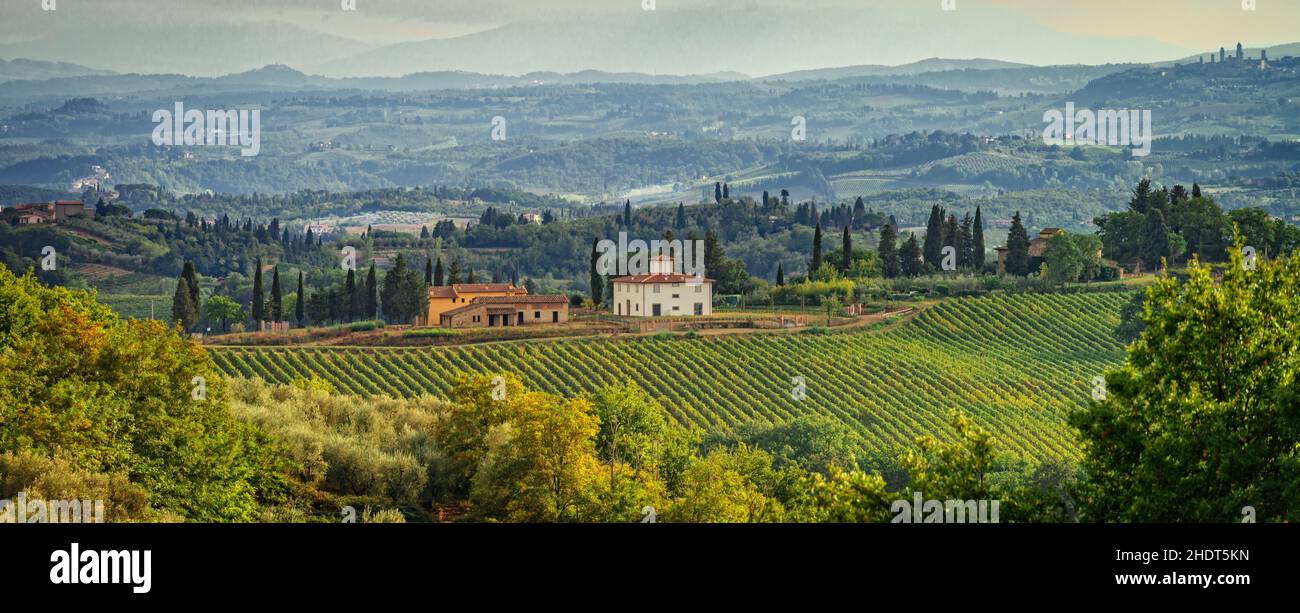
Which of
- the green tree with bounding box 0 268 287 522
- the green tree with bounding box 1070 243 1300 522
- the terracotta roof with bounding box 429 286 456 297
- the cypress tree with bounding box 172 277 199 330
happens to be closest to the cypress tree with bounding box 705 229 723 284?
the terracotta roof with bounding box 429 286 456 297

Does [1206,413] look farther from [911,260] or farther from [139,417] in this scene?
[911,260]

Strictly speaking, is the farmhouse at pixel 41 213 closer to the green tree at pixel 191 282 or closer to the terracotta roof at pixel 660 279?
the green tree at pixel 191 282

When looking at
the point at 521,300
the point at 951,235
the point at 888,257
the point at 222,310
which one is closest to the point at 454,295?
the point at 521,300
